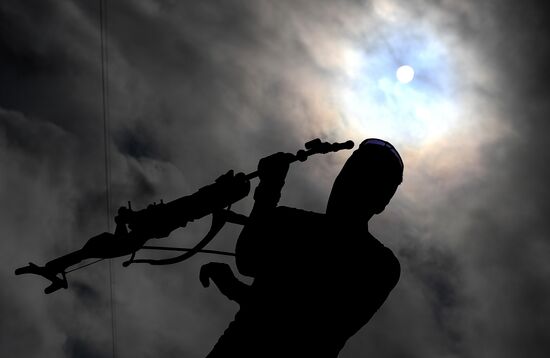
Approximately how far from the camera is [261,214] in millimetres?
4758

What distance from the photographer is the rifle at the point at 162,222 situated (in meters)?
5.94

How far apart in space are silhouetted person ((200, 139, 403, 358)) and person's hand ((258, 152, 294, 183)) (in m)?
0.01

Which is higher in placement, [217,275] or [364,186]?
[364,186]

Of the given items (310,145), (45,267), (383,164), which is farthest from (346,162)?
(45,267)

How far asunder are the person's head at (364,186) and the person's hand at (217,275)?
4.32ft

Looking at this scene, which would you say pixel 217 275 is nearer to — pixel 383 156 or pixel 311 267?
pixel 311 267

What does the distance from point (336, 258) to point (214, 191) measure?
82.7 inches

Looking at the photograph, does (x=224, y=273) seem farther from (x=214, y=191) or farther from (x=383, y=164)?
(x=383, y=164)

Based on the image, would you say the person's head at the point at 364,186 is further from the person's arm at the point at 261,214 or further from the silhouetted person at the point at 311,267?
the person's arm at the point at 261,214

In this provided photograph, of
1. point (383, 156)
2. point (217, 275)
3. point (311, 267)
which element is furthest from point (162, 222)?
point (383, 156)

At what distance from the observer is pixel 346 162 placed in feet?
17.0

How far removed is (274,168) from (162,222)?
2.02 m

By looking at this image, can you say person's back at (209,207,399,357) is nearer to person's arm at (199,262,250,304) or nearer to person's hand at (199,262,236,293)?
person's arm at (199,262,250,304)

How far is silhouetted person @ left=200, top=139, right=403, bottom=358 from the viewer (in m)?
4.11
